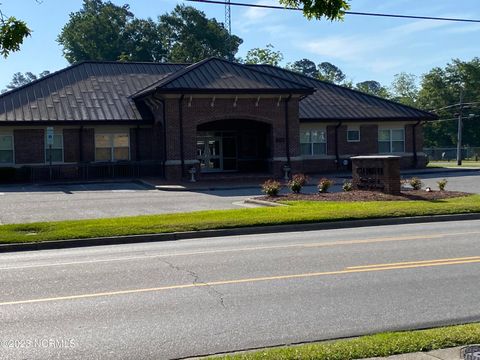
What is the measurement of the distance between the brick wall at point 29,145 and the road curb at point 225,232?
20559mm

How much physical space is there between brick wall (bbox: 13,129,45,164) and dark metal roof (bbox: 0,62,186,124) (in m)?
0.93

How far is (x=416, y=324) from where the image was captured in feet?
21.9

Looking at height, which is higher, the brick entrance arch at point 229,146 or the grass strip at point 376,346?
the brick entrance arch at point 229,146

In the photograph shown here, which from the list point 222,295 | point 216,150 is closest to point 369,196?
point 222,295

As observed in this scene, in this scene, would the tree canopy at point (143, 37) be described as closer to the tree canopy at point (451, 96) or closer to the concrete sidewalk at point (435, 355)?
the tree canopy at point (451, 96)

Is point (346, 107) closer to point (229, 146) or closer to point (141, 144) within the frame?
point (229, 146)

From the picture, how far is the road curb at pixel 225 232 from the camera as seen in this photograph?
1345 cm

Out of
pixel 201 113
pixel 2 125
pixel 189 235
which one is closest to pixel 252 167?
pixel 201 113

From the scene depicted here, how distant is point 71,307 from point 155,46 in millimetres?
80662

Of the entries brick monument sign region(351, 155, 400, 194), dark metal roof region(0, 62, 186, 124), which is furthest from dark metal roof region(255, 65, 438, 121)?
brick monument sign region(351, 155, 400, 194)

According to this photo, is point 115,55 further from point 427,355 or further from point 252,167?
point 427,355

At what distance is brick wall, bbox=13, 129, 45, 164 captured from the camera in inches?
1287

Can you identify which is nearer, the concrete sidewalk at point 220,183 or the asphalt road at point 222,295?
the asphalt road at point 222,295

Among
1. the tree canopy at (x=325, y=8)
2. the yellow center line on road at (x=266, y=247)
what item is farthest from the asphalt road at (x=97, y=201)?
the tree canopy at (x=325, y=8)
